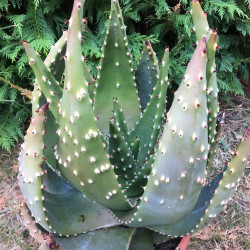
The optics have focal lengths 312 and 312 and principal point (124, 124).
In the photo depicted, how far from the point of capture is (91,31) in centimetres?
235

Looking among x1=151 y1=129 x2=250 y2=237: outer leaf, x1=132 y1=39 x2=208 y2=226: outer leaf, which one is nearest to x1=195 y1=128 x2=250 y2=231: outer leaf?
x1=151 y1=129 x2=250 y2=237: outer leaf

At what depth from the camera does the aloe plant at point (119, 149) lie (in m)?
0.84

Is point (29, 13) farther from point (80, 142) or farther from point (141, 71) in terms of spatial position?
point (80, 142)

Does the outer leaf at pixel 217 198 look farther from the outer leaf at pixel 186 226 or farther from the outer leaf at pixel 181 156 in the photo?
the outer leaf at pixel 181 156

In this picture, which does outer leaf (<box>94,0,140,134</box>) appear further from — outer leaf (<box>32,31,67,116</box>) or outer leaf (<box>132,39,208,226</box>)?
outer leaf (<box>132,39,208,226</box>)

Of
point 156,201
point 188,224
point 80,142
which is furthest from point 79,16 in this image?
point 188,224

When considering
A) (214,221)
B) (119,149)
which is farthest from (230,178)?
(214,221)

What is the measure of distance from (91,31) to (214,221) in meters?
1.59

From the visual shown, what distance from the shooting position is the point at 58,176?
1.21 metres

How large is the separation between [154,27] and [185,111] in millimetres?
1670

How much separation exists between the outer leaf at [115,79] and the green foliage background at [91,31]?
33.6 inches

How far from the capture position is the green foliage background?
2.13 m

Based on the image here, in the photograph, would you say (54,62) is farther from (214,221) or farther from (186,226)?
(214,221)

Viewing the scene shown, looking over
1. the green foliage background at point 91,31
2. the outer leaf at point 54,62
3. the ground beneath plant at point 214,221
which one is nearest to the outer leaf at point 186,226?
the ground beneath plant at point 214,221
